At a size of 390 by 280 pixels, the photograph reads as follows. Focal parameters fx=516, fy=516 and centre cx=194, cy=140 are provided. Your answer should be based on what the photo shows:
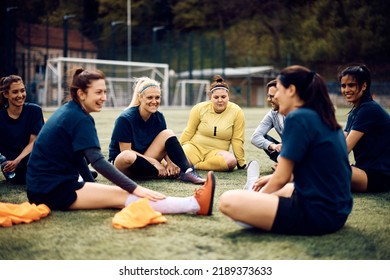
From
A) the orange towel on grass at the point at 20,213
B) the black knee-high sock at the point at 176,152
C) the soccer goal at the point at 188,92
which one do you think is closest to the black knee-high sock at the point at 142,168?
the black knee-high sock at the point at 176,152

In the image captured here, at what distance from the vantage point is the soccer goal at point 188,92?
3078 cm

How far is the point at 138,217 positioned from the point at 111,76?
24810mm

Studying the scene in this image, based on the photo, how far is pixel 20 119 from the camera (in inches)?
208

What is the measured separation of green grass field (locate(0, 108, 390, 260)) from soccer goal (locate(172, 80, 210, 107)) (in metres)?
27.1

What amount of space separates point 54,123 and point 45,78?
21.7 metres

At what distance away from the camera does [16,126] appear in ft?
17.3

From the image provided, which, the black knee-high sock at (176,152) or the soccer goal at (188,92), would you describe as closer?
the black knee-high sock at (176,152)

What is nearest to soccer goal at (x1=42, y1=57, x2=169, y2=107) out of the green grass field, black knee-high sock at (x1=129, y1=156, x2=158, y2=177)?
black knee-high sock at (x1=129, y1=156, x2=158, y2=177)

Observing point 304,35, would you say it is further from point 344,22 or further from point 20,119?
point 20,119

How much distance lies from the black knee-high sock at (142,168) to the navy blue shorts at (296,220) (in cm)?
233

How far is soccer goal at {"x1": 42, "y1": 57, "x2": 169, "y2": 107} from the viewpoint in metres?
23.1

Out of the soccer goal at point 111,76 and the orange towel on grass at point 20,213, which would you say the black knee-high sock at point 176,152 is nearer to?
the orange towel on grass at point 20,213

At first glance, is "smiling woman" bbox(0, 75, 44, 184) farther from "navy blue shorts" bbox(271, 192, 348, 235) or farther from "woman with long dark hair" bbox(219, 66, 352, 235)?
"navy blue shorts" bbox(271, 192, 348, 235)
